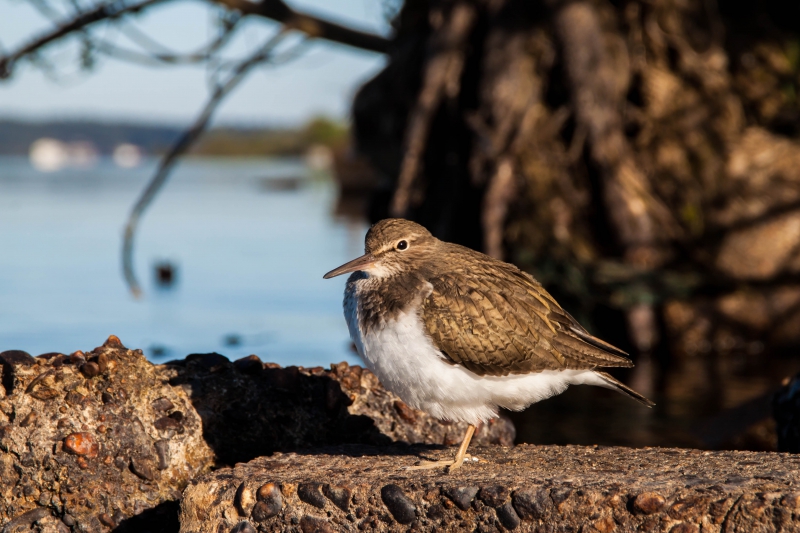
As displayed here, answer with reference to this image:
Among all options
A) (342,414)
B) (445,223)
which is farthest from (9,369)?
(445,223)

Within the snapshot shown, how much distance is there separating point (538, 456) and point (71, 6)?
34.8 ft

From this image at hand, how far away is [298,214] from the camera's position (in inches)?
1077


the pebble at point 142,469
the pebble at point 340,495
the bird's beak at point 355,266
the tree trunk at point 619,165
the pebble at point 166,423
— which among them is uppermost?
the tree trunk at point 619,165

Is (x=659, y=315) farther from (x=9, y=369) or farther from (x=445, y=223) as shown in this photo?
(x=9, y=369)

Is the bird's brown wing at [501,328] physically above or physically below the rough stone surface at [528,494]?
above

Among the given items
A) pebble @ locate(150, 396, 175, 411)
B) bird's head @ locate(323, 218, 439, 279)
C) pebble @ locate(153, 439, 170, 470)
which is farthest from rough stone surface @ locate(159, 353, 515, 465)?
bird's head @ locate(323, 218, 439, 279)

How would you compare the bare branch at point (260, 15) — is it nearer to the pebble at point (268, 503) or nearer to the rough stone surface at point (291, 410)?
the rough stone surface at point (291, 410)

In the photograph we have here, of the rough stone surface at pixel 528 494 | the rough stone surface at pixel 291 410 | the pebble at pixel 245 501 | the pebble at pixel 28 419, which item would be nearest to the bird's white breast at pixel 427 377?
the rough stone surface at pixel 528 494

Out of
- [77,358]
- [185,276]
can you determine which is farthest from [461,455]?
[185,276]

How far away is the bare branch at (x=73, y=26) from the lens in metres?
13.1

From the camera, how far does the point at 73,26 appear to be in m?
13.2

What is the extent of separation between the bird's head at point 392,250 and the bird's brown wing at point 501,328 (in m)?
0.26

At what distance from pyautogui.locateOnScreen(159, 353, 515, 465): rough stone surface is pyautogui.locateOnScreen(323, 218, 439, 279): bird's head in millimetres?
749

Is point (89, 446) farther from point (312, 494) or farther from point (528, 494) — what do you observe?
point (528, 494)
